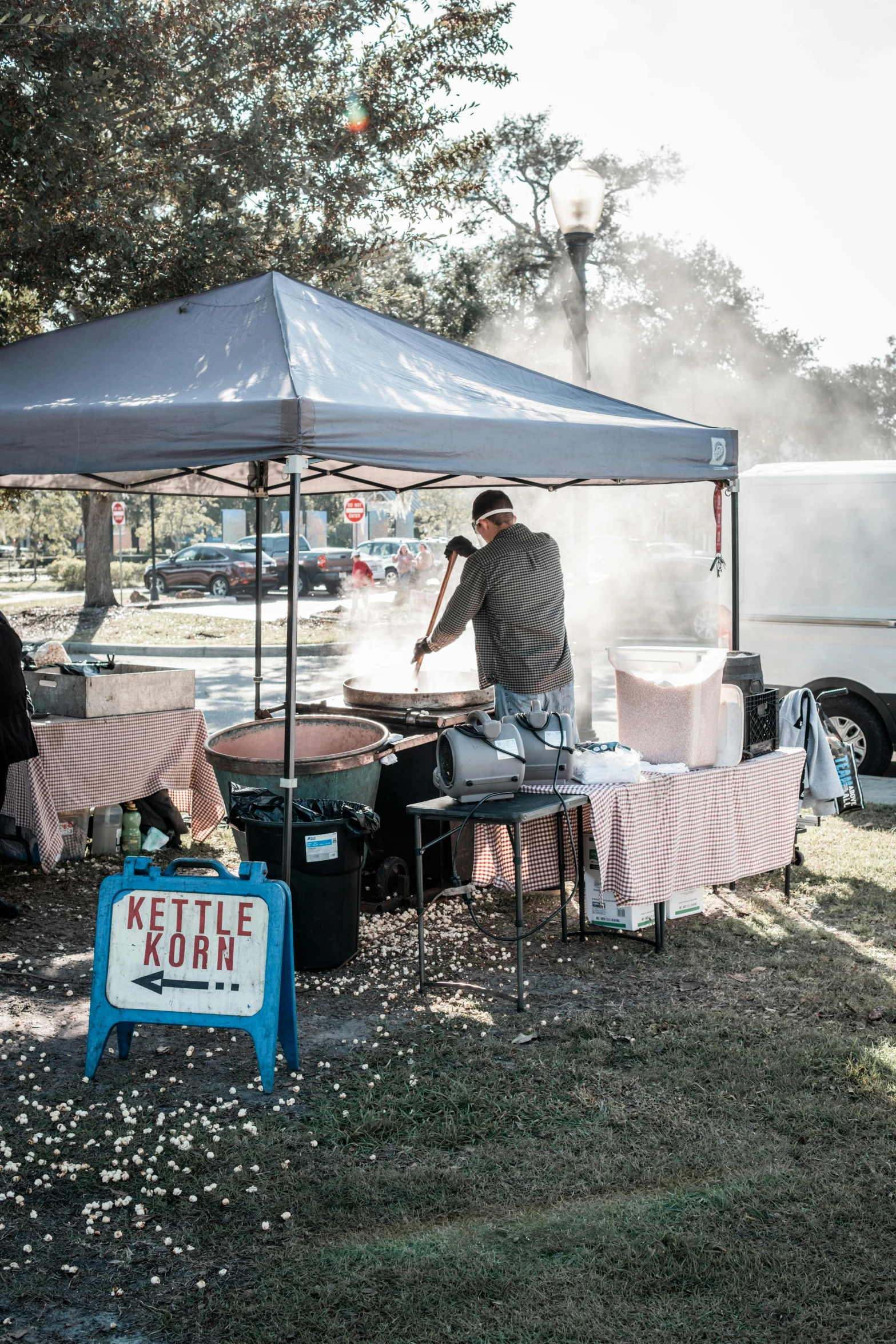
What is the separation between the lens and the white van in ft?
27.7

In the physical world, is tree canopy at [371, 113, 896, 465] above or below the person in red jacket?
above

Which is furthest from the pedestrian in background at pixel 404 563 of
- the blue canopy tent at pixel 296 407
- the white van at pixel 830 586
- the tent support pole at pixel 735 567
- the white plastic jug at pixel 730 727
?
the white plastic jug at pixel 730 727

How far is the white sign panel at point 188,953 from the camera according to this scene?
3844 mm

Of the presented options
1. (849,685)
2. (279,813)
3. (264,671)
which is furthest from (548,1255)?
(264,671)

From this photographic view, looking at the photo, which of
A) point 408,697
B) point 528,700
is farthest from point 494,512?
point 408,697

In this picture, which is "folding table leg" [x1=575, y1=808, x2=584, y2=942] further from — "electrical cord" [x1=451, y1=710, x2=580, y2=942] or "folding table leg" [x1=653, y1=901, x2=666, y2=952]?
"folding table leg" [x1=653, y1=901, x2=666, y2=952]

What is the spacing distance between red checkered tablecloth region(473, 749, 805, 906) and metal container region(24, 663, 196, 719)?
229 cm

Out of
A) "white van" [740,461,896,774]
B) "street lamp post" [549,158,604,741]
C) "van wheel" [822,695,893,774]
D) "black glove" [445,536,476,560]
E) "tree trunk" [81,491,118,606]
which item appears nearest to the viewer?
"black glove" [445,536,476,560]

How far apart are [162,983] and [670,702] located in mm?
2639

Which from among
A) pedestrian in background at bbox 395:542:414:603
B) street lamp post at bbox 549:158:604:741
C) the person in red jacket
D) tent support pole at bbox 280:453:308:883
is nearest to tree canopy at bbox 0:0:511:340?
Result: street lamp post at bbox 549:158:604:741

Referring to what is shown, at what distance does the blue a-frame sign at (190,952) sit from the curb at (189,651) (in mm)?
14335

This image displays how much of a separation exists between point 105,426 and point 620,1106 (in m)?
3.21

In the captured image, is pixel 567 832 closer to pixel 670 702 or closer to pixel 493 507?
pixel 670 702

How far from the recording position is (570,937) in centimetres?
550
